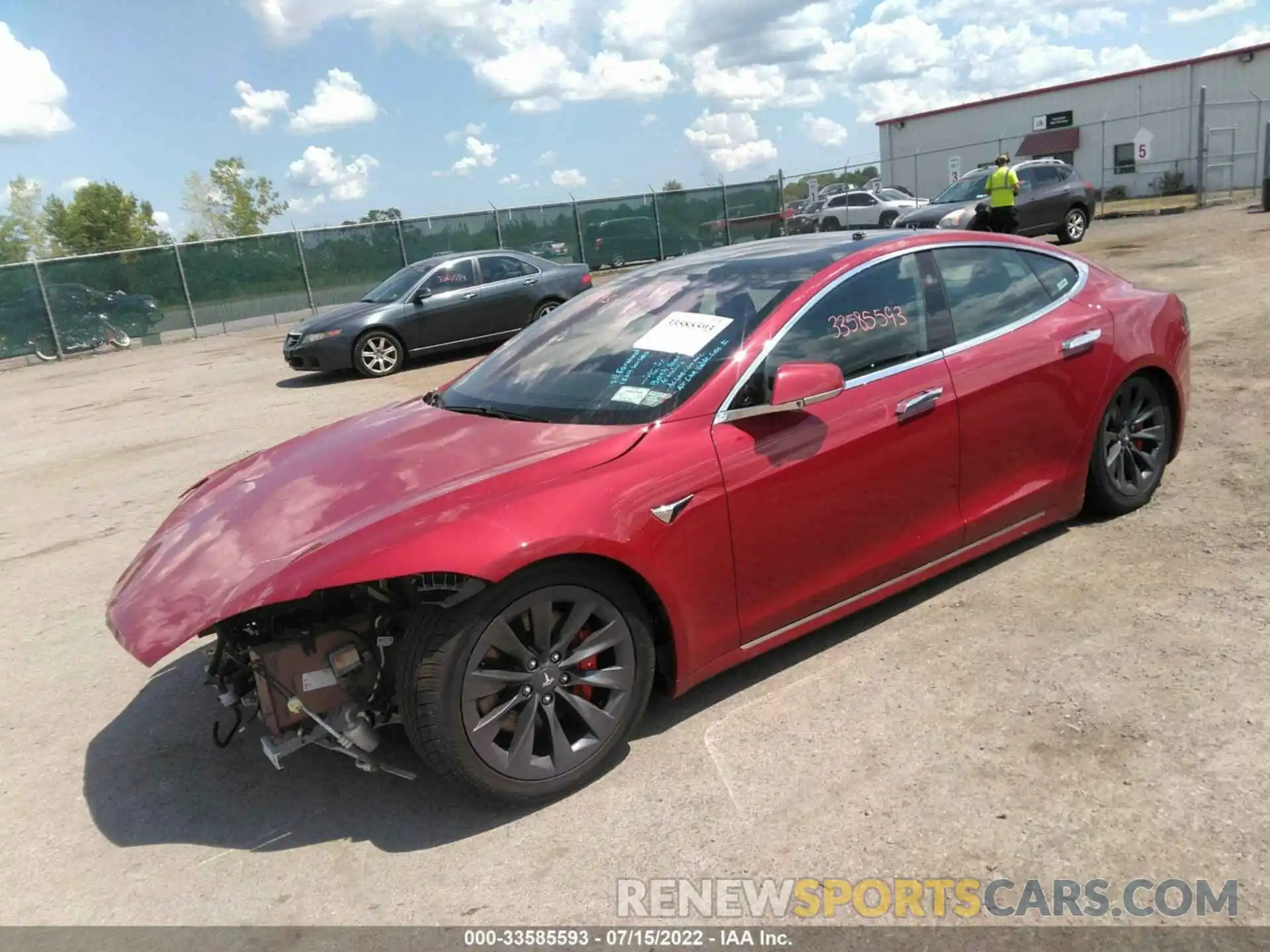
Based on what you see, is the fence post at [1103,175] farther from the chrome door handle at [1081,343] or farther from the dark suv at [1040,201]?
the chrome door handle at [1081,343]

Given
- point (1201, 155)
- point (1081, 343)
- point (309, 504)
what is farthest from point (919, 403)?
point (1201, 155)

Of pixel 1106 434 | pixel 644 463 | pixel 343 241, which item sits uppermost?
pixel 343 241

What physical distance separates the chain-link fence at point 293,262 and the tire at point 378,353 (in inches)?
465

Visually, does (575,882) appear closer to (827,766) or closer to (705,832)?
(705,832)

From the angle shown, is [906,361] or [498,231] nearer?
[906,361]

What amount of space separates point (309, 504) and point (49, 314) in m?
21.2

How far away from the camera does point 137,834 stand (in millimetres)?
2936

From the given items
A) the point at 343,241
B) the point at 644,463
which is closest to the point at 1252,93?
the point at 343,241

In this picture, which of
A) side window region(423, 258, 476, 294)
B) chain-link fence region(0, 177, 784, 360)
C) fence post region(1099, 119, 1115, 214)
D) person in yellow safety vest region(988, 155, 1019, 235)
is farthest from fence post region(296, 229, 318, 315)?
fence post region(1099, 119, 1115, 214)

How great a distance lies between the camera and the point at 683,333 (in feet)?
11.4

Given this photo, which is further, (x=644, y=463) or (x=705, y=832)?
(x=644, y=463)

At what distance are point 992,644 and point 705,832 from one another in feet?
4.94

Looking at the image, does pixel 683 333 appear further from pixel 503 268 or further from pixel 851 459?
pixel 503 268

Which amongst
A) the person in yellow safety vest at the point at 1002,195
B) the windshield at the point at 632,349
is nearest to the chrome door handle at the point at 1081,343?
the windshield at the point at 632,349
